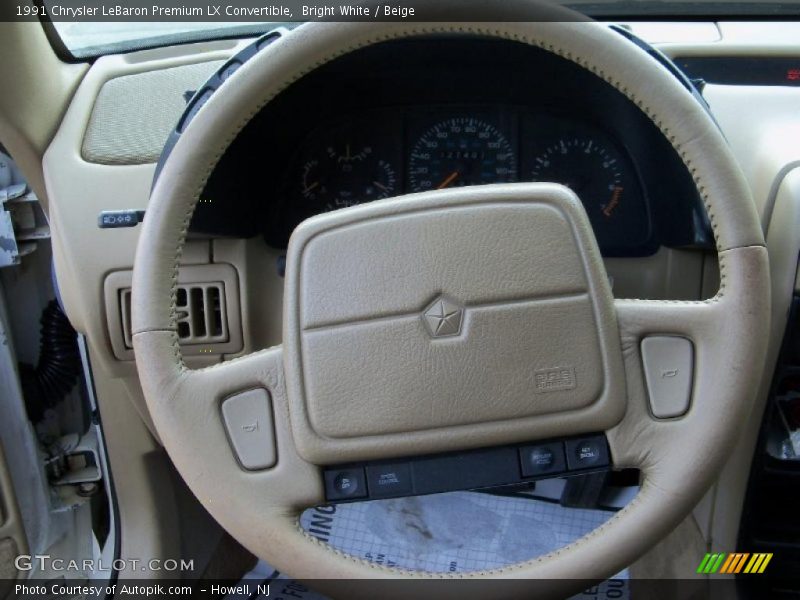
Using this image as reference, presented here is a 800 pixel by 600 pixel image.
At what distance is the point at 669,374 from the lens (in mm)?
912

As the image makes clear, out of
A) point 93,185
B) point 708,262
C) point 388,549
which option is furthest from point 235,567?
Result: point 708,262

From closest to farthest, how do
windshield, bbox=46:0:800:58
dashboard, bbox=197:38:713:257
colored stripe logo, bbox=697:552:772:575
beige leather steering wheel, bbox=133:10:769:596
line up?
beige leather steering wheel, bbox=133:10:769:596, dashboard, bbox=197:38:713:257, colored stripe logo, bbox=697:552:772:575, windshield, bbox=46:0:800:58

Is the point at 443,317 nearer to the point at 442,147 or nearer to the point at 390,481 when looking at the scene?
the point at 390,481

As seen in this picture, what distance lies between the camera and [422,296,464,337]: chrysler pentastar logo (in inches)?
36.2

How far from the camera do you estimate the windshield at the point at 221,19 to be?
1457 millimetres

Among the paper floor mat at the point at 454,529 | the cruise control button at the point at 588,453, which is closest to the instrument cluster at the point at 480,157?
the cruise control button at the point at 588,453

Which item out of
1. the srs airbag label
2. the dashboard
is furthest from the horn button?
the dashboard

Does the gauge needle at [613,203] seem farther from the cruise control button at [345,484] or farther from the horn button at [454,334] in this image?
the cruise control button at [345,484]

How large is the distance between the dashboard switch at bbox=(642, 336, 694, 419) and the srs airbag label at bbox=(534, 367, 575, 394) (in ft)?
0.30

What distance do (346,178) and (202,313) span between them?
333 millimetres

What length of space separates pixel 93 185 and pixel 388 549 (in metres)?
0.88

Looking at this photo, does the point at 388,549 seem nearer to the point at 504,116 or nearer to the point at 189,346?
the point at 189,346

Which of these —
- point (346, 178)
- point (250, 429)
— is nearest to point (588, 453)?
point (250, 429)

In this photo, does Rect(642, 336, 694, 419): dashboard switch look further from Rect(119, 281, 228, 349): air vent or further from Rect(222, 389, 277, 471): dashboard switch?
Rect(119, 281, 228, 349): air vent
